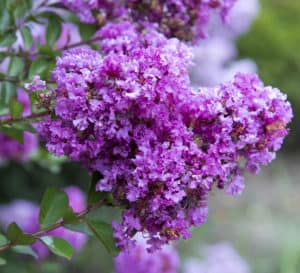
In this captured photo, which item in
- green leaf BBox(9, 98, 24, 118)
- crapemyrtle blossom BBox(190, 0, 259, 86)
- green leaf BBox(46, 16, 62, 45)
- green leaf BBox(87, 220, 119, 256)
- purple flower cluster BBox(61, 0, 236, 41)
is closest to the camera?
green leaf BBox(87, 220, 119, 256)

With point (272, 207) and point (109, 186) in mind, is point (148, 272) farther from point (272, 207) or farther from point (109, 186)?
point (272, 207)

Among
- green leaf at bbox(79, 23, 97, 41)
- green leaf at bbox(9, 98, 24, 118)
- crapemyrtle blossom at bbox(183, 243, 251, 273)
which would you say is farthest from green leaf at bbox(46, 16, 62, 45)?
Result: crapemyrtle blossom at bbox(183, 243, 251, 273)

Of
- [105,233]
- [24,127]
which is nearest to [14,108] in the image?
[24,127]

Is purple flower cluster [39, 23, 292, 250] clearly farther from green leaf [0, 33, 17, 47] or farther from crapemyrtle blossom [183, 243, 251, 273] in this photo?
crapemyrtle blossom [183, 243, 251, 273]

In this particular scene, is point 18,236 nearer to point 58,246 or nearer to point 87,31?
point 58,246

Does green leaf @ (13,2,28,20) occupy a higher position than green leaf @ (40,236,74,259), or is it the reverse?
green leaf @ (13,2,28,20)

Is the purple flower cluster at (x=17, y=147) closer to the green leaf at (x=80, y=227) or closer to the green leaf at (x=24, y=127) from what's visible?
the green leaf at (x=24, y=127)

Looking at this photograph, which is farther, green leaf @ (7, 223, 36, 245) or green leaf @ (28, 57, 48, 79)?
green leaf @ (28, 57, 48, 79)
